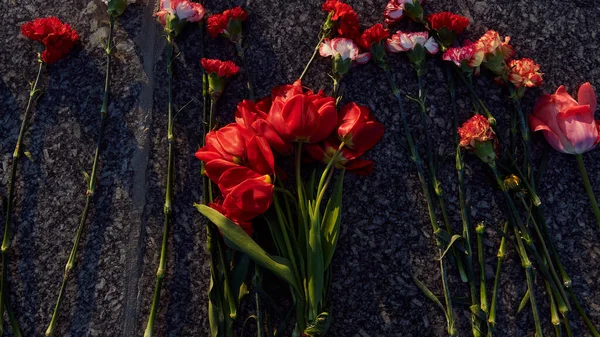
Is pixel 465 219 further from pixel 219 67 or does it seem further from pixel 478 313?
pixel 219 67

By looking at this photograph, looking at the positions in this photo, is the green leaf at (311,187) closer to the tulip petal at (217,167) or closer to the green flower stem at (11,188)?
the tulip petal at (217,167)

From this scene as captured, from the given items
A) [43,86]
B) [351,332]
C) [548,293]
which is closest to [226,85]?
[43,86]

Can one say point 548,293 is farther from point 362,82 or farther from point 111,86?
point 111,86

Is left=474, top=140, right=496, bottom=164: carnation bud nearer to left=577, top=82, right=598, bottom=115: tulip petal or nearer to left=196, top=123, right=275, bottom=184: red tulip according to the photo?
left=577, top=82, right=598, bottom=115: tulip petal

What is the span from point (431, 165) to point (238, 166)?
1.48 ft

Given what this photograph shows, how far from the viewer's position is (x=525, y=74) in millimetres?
1342

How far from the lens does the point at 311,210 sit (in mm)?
1273

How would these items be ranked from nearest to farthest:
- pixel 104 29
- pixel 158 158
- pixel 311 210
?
pixel 311 210 < pixel 158 158 < pixel 104 29

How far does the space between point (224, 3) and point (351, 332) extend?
87 centimetres

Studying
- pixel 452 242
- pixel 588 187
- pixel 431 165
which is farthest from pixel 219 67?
pixel 588 187

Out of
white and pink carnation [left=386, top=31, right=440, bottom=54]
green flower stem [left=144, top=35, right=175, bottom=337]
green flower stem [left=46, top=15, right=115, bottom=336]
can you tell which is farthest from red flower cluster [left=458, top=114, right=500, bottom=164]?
green flower stem [left=46, top=15, right=115, bottom=336]

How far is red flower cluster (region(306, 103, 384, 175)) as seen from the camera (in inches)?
51.1

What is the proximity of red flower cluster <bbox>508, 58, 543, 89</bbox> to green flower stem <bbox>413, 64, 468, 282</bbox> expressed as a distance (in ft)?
0.68

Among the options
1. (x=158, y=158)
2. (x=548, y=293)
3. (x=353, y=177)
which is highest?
(x=158, y=158)
